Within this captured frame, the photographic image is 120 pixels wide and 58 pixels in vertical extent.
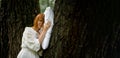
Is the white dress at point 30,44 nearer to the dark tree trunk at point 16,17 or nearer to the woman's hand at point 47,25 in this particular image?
the woman's hand at point 47,25

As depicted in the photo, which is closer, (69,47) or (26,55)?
(69,47)

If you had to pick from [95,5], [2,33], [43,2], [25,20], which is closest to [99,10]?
[95,5]

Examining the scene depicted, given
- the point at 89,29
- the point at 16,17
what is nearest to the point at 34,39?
the point at 89,29

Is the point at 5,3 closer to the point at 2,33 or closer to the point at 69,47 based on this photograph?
the point at 2,33

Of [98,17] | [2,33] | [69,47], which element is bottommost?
[2,33]

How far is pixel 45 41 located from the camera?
4.09m

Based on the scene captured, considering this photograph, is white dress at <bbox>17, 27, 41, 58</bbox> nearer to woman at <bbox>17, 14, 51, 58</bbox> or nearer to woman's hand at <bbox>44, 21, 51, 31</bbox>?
woman at <bbox>17, 14, 51, 58</bbox>

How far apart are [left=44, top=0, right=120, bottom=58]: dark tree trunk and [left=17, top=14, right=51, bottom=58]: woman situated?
17.0 inches

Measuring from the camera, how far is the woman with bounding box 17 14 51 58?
4262 millimetres

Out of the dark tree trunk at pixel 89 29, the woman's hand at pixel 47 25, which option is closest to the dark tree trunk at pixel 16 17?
the woman's hand at pixel 47 25

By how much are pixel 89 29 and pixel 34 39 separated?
931mm

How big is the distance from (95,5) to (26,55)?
1.24 metres

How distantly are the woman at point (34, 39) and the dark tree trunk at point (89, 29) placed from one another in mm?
432

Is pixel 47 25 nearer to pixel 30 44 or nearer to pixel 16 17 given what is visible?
pixel 30 44
